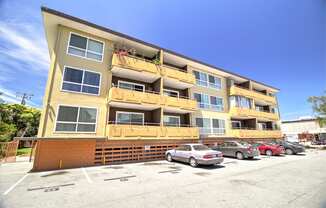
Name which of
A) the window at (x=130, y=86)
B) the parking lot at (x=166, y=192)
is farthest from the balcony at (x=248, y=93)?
the parking lot at (x=166, y=192)

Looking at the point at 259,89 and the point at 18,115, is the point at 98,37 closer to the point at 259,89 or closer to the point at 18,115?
the point at 18,115

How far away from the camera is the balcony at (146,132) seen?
13.3 metres

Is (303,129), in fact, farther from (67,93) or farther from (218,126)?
(67,93)

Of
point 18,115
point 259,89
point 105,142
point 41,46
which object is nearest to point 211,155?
point 105,142

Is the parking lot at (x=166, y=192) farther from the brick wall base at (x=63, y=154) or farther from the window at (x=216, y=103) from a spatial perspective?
the window at (x=216, y=103)

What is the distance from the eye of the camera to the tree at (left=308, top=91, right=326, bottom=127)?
30.6 metres

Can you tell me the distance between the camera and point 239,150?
1564 cm

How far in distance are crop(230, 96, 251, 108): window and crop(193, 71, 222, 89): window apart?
2777mm

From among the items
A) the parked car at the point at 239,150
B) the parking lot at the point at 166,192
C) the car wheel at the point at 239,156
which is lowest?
the parking lot at the point at 166,192

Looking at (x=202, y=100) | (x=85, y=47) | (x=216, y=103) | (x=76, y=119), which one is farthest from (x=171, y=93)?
(x=76, y=119)

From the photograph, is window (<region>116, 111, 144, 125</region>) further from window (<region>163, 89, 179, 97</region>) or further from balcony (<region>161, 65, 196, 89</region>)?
balcony (<region>161, 65, 196, 89</region>)

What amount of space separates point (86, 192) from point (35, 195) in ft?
6.32

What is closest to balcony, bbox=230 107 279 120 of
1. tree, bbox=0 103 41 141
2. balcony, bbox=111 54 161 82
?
balcony, bbox=111 54 161 82

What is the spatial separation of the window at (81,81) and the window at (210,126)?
12.7 meters
